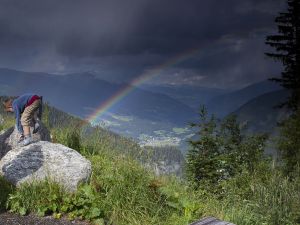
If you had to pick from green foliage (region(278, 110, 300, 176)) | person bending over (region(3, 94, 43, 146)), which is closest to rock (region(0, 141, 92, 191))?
person bending over (region(3, 94, 43, 146))

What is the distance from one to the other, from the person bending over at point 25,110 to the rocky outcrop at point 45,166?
213 centimetres

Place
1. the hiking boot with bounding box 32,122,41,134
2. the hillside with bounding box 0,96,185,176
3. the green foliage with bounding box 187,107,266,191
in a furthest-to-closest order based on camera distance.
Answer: the green foliage with bounding box 187,107,266,191, the hiking boot with bounding box 32,122,41,134, the hillside with bounding box 0,96,185,176

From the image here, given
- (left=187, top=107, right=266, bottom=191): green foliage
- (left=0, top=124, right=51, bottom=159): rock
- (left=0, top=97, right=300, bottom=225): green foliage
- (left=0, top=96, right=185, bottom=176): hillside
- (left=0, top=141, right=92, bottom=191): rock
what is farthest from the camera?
(left=187, top=107, right=266, bottom=191): green foliage

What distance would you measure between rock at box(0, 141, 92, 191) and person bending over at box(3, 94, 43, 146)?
217 cm

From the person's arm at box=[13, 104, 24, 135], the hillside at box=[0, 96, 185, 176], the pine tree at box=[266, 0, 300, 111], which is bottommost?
the hillside at box=[0, 96, 185, 176]

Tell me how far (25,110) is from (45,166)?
363 centimetres

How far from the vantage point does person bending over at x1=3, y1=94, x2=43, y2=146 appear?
11984mm

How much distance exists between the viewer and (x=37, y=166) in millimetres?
9188

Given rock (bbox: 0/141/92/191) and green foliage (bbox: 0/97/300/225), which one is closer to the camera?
green foliage (bbox: 0/97/300/225)

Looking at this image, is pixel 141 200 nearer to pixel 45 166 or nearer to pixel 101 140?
pixel 45 166

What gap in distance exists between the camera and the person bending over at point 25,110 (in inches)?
472

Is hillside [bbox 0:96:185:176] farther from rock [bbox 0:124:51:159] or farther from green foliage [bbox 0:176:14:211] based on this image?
green foliage [bbox 0:176:14:211]

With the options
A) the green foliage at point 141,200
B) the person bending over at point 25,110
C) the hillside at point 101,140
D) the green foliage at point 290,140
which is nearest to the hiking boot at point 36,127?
the person bending over at point 25,110

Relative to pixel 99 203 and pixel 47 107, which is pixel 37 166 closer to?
pixel 99 203
